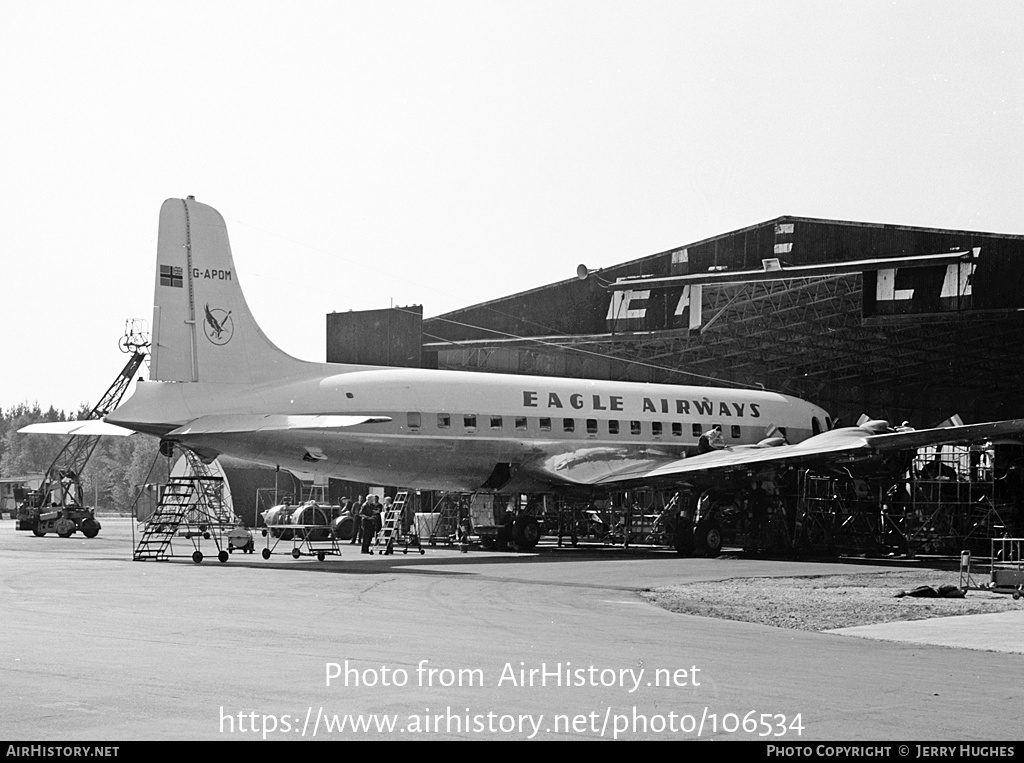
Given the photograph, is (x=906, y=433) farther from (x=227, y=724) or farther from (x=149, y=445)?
(x=149, y=445)

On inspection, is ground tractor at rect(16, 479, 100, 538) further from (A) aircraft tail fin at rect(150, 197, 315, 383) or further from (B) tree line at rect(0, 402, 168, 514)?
(B) tree line at rect(0, 402, 168, 514)

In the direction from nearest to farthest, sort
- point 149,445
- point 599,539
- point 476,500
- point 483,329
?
point 476,500, point 599,539, point 483,329, point 149,445

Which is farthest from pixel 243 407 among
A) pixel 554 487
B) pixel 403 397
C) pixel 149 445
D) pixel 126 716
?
pixel 149 445

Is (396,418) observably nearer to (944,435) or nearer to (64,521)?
(944,435)

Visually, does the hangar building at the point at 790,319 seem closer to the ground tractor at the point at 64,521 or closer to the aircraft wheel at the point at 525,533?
the aircraft wheel at the point at 525,533

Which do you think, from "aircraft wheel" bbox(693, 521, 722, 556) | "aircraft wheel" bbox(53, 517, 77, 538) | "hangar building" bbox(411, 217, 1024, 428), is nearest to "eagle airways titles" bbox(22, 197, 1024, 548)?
"aircraft wheel" bbox(693, 521, 722, 556)

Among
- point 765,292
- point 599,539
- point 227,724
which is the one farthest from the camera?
point 765,292

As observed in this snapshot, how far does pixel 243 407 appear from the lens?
2717 cm

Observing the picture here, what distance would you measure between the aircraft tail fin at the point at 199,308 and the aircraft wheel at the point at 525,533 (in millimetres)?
8688

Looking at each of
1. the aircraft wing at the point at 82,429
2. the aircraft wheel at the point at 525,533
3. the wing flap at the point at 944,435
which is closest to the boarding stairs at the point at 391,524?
the aircraft wheel at the point at 525,533

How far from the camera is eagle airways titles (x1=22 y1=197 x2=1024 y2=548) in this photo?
26.6 metres

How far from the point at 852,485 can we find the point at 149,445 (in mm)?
136984

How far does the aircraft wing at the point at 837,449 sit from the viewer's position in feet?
87.0

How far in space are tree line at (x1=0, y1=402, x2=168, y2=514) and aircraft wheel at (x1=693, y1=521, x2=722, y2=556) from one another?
111m
